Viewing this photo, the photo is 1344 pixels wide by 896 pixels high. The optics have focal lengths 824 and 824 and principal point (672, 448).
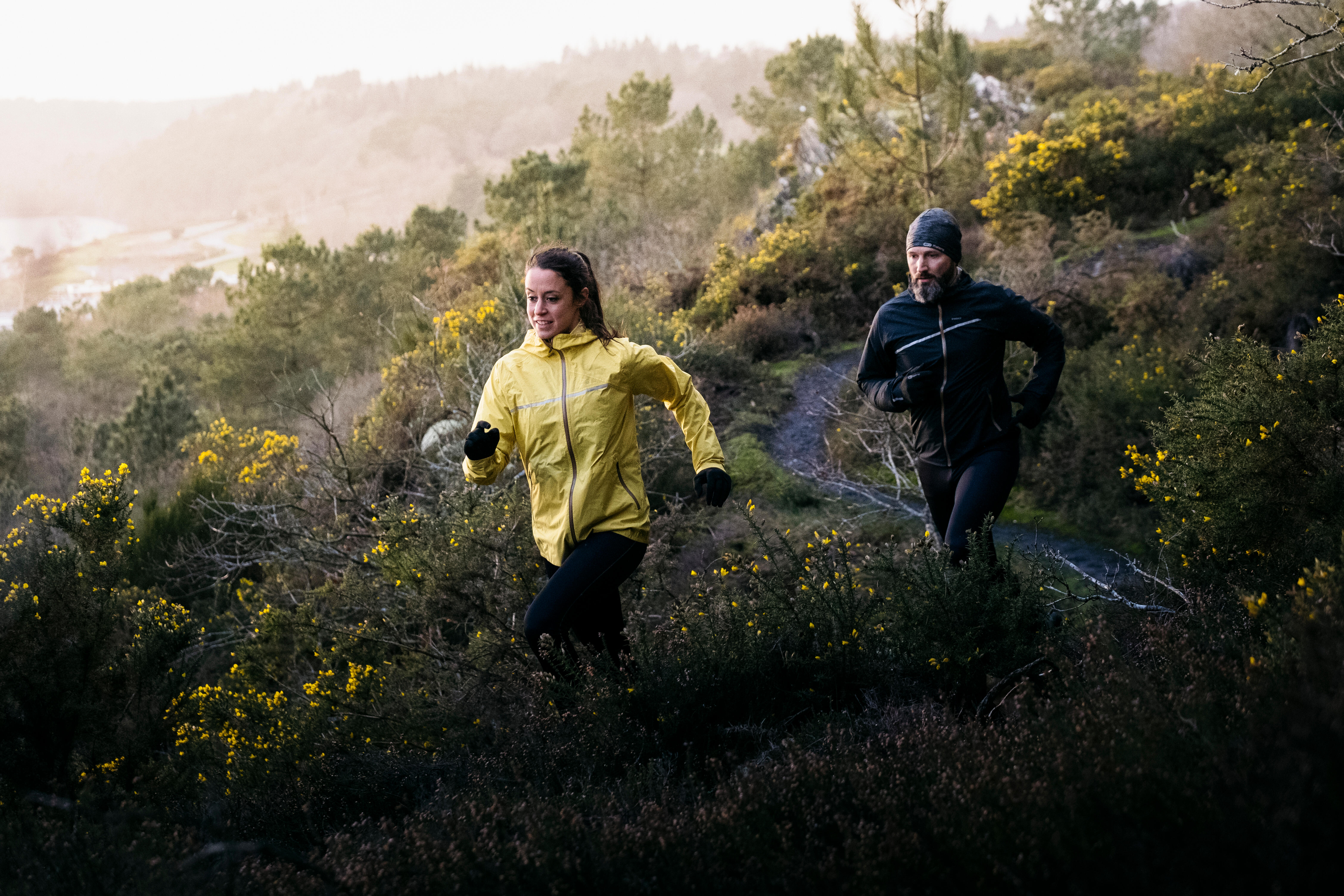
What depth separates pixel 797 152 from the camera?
22031 mm

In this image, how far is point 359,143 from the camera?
100062 millimetres

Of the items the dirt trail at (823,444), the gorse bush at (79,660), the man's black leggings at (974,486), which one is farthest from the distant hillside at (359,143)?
the man's black leggings at (974,486)

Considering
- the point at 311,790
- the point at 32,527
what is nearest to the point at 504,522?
the point at 311,790

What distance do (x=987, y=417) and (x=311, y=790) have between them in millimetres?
2988

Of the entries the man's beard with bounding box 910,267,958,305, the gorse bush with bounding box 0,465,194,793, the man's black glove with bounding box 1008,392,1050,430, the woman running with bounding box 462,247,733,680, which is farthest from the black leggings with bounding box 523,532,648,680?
the gorse bush with bounding box 0,465,194,793

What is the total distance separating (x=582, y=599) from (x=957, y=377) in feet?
5.50

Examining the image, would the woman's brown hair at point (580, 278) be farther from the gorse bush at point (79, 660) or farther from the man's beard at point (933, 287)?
the gorse bush at point (79, 660)

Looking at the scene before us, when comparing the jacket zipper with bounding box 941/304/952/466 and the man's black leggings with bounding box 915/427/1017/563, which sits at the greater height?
the jacket zipper with bounding box 941/304/952/466

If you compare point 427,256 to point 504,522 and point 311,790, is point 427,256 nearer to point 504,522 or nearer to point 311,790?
point 504,522

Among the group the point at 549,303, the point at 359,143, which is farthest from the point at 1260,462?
the point at 359,143

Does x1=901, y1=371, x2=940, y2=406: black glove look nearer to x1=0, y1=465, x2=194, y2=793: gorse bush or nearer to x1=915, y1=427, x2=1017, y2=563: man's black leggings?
x1=915, y1=427, x2=1017, y2=563: man's black leggings

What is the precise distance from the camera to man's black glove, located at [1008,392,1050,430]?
329cm

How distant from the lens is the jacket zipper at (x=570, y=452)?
9.80ft

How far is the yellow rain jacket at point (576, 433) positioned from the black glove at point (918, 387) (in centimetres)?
76
